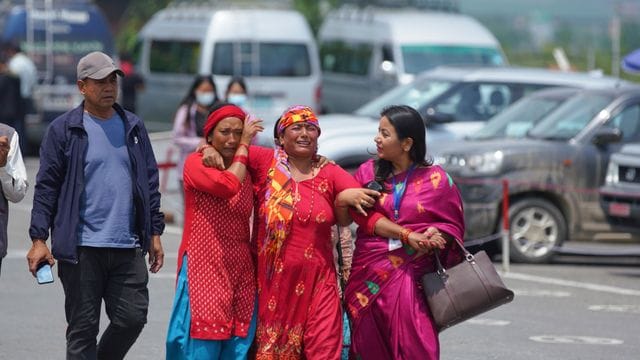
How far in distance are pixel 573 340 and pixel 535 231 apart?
4.59 meters

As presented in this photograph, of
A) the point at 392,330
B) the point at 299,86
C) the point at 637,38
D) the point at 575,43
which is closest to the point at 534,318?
the point at 392,330

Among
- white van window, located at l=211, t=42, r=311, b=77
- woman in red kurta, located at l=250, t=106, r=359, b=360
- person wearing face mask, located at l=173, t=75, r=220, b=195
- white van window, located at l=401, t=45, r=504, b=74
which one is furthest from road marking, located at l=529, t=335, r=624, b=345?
white van window, located at l=211, t=42, r=311, b=77

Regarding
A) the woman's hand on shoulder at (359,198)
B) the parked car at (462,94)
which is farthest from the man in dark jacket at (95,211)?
the parked car at (462,94)

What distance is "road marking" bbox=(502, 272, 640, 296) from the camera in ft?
43.9

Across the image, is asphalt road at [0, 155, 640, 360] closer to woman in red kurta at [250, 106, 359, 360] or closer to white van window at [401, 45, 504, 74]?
woman in red kurta at [250, 106, 359, 360]

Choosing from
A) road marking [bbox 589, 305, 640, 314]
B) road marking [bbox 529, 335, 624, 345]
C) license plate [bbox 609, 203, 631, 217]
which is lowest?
road marking [bbox 589, 305, 640, 314]

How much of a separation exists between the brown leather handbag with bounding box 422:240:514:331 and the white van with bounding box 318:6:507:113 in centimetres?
1851

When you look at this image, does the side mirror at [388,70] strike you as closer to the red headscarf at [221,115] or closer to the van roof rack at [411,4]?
the van roof rack at [411,4]

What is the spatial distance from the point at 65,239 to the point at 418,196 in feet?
5.47

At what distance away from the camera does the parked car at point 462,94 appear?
56.0 feet

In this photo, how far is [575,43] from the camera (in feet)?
205

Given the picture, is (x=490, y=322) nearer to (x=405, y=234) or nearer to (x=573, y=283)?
(x=573, y=283)

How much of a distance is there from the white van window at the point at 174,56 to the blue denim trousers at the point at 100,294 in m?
21.2

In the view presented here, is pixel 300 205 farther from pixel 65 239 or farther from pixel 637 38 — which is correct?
pixel 637 38
